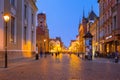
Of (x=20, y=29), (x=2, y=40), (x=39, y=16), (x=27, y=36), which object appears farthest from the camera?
(x=39, y=16)

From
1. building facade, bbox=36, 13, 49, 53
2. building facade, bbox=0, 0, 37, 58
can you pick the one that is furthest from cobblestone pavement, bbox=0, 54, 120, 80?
building facade, bbox=36, 13, 49, 53

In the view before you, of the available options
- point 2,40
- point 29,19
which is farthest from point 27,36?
point 2,40

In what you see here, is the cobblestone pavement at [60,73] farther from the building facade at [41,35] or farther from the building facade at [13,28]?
the building facade at [41,35]

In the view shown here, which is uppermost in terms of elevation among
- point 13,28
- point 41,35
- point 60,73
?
point 41,35

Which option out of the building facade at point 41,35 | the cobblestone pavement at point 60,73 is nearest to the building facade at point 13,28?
the cobblestone pavement at point 60,73

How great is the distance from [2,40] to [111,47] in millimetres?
32684

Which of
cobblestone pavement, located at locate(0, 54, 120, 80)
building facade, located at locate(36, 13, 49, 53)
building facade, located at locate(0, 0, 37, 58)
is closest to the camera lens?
cobblestone pavement, located at locate(0, 54, 120, 80)

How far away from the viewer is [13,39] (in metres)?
50.8

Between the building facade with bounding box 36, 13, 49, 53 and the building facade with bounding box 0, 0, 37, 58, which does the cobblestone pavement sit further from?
the building facade with bounding box 36, 13, 49, 53

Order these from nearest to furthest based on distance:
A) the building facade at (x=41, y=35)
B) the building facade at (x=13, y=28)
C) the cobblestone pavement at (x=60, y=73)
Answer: the cobblestone pavement at (x=60, y=73), the building facade at (x=13, y=28), the building facade at (x=41, y=35)

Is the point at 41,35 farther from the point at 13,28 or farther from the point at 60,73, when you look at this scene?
the point at 60,73

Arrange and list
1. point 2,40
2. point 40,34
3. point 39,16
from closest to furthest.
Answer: point 2,40
point 40,34
point 39,16

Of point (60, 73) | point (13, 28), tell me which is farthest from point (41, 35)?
point (60, 73)

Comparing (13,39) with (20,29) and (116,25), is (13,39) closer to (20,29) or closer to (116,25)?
(20,29)
